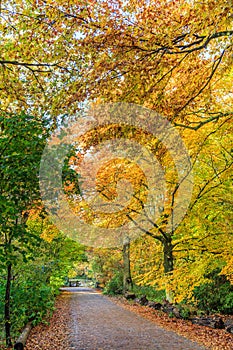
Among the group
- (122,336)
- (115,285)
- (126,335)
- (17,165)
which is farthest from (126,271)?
(17,165)

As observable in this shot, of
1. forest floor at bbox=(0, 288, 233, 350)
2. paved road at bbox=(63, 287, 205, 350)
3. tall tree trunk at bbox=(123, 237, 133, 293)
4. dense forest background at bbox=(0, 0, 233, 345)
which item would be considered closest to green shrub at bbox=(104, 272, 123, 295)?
tall tree trunk at bbox=(123, 237, 133, 293)

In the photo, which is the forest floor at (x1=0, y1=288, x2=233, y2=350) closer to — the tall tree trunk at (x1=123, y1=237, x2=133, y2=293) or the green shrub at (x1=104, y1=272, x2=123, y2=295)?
the tall tree trunk at (x1=123, y1=237, x2=133, y2=293)

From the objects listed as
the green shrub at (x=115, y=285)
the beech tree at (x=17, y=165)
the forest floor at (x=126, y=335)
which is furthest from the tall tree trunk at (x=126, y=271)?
the beech tree at (x=17, y=165)

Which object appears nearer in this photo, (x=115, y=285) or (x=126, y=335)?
(x=126, y=335)

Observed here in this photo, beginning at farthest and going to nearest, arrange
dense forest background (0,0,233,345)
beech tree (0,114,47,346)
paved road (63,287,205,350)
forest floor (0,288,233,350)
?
forest floor (0,288,233,350) → paved road (63,287,205,350) → dense forest background (0,0,233,345) → beech tree (0,114,47,346)

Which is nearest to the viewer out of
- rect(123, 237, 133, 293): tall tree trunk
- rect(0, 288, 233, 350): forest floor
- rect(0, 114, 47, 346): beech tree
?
rect(0, 114, 47, 346): beech tree

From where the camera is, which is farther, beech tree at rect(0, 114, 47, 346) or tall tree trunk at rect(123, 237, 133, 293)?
tall tree trunk at rect(123, 237, 133, 293)

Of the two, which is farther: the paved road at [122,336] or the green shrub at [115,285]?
the green shrub at [115,285]

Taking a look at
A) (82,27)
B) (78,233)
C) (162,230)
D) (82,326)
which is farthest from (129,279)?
(82,27)

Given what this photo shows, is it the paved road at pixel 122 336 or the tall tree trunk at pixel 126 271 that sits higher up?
the tall tree trunk at pixel 126 271

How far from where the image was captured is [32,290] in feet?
30.7

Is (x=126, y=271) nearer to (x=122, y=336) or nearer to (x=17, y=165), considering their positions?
(x=122, y=336)

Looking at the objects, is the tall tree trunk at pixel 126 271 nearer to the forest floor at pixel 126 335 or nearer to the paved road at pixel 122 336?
the forest floor at pixel 126 335

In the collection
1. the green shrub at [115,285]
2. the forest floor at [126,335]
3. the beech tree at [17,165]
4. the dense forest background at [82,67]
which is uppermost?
the dense forest background at [82,67]
